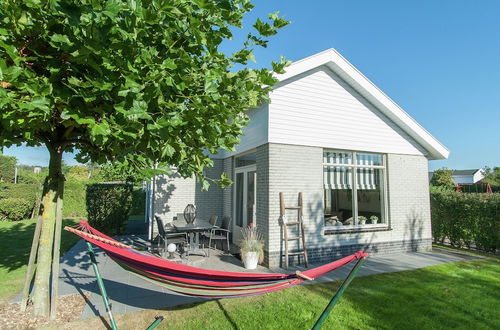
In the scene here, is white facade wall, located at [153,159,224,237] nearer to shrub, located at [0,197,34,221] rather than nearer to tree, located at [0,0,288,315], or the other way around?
tree, located at [0,0,288,315]

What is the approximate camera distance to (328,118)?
733 centimetres

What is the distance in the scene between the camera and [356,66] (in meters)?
7.36

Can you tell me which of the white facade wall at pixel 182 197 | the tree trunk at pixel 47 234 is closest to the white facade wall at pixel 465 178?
the white facade wall at pixel 182 197

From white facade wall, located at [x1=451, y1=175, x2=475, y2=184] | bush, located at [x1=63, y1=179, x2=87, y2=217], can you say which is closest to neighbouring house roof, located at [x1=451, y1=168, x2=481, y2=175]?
white facade wall, located at [x1=451, y1=175, x2=475, y2=184]

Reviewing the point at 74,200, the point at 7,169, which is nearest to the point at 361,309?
the point at 74,200

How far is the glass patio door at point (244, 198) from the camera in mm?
7961

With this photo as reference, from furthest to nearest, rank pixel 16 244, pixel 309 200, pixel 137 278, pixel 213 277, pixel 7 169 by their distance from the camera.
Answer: pixel 7 169
pixel 16 244
pixel 309 200
pixel 137 278
pixel 213 277

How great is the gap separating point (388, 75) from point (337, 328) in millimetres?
18132

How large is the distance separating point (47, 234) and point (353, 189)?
7031mm

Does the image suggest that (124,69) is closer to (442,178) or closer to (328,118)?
(328,118)

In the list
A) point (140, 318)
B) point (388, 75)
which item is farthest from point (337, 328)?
point (388, 75)

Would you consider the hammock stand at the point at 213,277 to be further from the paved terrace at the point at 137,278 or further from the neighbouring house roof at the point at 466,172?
the neighbouring house roof at the point at 466,172

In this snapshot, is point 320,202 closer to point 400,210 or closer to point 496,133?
point 400,210

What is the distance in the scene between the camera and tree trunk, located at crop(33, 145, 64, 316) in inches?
149
